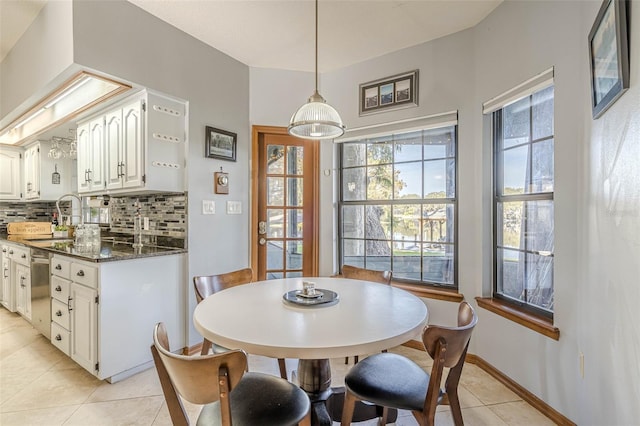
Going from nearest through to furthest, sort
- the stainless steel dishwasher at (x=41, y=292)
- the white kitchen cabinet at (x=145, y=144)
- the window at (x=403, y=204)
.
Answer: the white kitchen cabinet at (x=145, y=144) < the stainless steel dishwasher at (x=41, y=292) < the window at (x=403, y=204)

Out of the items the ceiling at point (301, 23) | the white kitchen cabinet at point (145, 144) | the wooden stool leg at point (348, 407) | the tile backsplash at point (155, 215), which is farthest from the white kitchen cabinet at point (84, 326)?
the ceiling at point (301, 23)

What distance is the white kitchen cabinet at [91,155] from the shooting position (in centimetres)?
299

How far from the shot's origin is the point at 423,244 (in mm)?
2906

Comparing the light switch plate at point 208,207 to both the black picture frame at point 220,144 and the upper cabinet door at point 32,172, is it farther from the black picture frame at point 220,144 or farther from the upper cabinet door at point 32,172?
the upper cabinet door at point 32,172

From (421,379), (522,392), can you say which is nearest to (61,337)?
(421,379)

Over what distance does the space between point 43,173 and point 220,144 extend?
9.66 ft

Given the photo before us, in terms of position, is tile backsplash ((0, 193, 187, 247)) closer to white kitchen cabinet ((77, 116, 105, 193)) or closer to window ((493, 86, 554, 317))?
white kitchen cabinet ((77, 116, 105, 193))

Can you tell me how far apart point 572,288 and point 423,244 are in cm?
124

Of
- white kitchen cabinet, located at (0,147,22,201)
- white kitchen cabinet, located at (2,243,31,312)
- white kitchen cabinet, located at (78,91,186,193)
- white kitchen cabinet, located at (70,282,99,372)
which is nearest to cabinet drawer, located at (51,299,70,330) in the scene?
white kitchen cabinet, located at (70,282,99,372)

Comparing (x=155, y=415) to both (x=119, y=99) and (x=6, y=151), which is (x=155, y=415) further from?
(x=6, y=151)

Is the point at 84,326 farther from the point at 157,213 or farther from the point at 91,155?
the point at 91,155

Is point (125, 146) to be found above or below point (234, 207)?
above

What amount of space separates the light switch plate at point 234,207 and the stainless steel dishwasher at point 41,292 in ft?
5.09

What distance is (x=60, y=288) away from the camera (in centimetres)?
251
